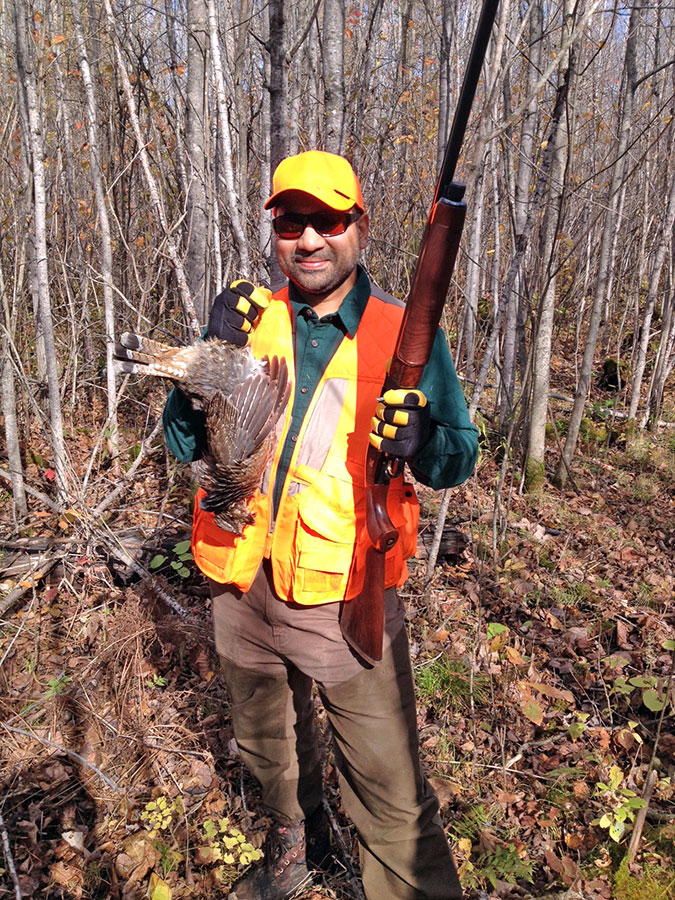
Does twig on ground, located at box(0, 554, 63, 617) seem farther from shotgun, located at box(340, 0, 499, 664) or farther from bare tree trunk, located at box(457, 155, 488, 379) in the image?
bare tree trunk, located at box(457, 155, 488, 379)

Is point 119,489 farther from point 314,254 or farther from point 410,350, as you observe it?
point 410,350

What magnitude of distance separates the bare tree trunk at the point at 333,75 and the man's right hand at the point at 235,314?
6.81 ft

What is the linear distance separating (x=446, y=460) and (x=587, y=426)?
20.7 feet

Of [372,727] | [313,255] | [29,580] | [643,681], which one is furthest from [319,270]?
[29,580]

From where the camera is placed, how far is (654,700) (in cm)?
292

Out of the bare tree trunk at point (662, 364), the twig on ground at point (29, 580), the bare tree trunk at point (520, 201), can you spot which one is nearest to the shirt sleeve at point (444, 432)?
the twig on ground at point (29, 580)

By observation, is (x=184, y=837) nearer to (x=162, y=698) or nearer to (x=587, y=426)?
(x=162, y=698)

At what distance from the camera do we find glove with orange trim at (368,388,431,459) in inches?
70.4

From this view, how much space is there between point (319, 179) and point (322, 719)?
2.94 metres

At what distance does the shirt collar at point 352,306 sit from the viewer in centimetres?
207

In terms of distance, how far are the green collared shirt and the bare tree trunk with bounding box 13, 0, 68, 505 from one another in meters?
2.62

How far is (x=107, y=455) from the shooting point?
5754 mm

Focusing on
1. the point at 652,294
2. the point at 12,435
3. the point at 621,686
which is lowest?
the point at 621,686

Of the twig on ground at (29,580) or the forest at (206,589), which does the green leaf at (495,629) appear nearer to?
the forest at (206,589)
